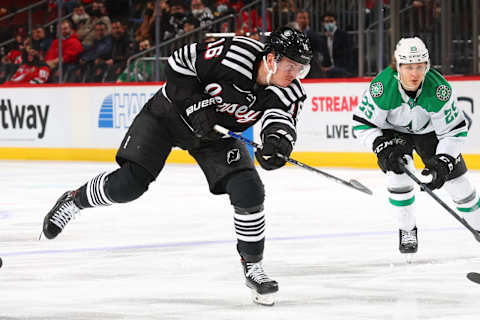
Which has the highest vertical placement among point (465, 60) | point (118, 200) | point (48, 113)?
point (118, 200)

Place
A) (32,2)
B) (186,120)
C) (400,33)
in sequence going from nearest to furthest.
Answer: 1. (186,120)
2. (400,33)
3. (32,2)

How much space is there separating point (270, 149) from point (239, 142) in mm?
475

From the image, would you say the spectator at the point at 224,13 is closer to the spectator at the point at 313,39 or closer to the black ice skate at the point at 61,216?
the spectator at the point at 313,39

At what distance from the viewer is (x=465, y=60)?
10.6 metres

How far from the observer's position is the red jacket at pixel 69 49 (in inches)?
536

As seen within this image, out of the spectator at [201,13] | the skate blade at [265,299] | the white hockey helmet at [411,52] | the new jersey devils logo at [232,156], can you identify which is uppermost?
the white hockey helmet at [411,52]

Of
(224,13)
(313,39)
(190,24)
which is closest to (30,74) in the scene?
(190,24)

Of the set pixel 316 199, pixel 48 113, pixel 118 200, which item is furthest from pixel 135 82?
pixel 118 200

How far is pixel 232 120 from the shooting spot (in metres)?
4.28

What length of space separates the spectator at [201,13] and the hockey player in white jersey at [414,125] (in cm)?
833

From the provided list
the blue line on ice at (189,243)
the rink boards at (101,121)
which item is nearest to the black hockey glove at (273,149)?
the blue line on ice at (189,243)

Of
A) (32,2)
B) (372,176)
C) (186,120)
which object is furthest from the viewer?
(32,2)

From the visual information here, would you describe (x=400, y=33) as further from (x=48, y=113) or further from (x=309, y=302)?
(x=309, y=302)

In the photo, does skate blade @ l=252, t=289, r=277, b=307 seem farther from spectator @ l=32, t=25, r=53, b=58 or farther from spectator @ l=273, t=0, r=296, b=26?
spectator @ l=32, t=25, r=53, b=58
